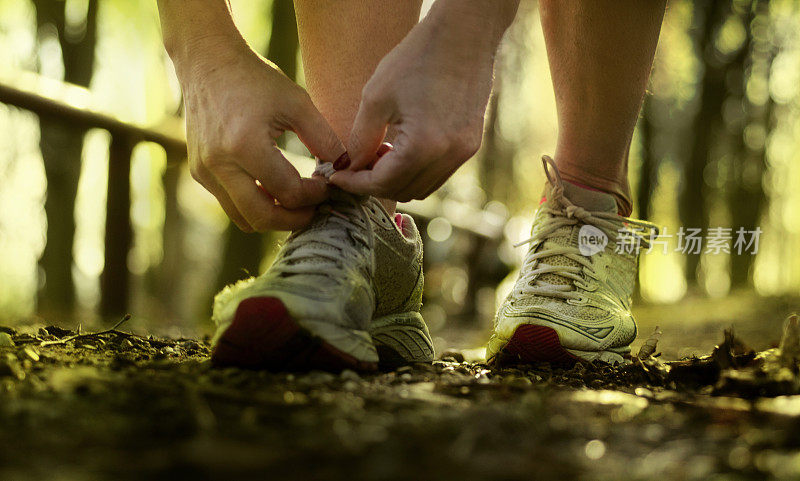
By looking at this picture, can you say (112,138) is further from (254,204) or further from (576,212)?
(576,212)

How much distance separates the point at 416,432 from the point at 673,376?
0.84m

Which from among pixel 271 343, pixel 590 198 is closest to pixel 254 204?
pixel 271 343

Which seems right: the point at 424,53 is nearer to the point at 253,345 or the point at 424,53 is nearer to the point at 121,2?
the point at 253,345

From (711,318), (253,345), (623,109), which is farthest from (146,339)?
(711,318)

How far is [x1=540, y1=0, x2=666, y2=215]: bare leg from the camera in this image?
5.77 ft

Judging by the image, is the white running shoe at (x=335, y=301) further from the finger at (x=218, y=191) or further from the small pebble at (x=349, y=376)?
the finger at (x=218, y=191)

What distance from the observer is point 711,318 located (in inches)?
229

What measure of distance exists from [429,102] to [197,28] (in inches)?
21.4

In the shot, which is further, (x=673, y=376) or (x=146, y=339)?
(x=146, y=339)

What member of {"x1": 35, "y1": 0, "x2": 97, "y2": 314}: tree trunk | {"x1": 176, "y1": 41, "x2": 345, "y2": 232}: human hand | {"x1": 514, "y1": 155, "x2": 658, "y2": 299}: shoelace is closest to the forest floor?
{"x1": 176, "y1": 41, "x2": 345, "y2": 232}: human hand

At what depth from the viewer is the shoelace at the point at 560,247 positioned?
5.43 ft

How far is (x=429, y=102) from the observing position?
1.15 metres

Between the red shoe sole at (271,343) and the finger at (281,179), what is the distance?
24 centimetres

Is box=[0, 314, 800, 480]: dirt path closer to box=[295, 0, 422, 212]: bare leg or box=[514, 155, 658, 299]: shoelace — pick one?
box=[514, 155, 658, 299]: shoelace
